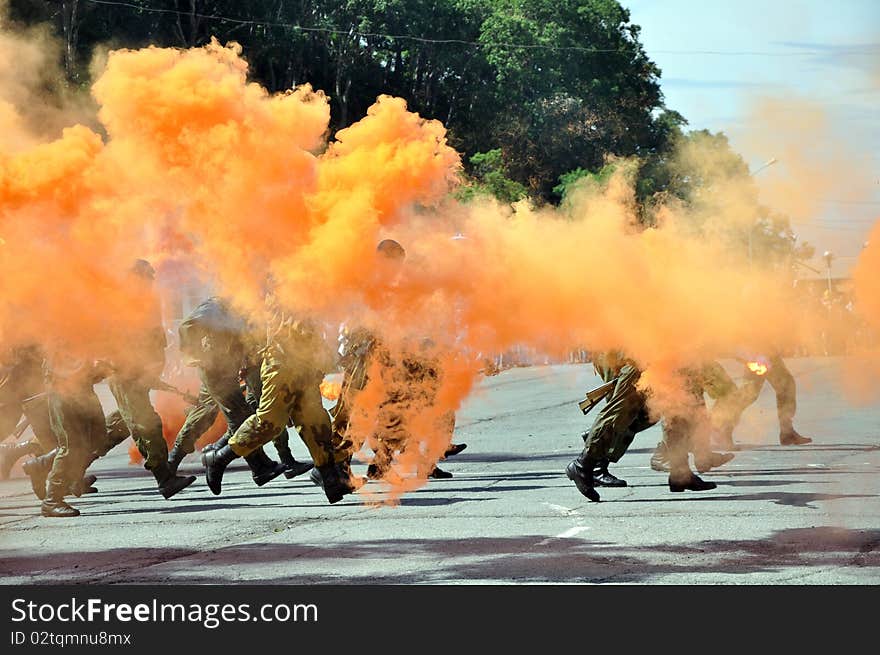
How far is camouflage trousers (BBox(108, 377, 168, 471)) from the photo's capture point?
33.5ft

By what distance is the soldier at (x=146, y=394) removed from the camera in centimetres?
1011

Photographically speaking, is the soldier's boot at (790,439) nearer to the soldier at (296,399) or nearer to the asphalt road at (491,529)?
the asphalt road at (491,529)

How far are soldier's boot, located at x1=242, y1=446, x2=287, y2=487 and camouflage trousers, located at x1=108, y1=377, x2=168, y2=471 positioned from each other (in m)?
0.66

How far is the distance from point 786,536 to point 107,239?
4.66 m

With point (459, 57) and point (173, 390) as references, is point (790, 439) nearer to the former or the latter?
point (173, 390)

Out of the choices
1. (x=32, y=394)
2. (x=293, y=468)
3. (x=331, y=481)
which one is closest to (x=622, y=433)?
(x=331, y=481)

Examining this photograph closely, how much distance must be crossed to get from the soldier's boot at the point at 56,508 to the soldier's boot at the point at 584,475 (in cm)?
343

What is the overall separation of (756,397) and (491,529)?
491 centimetres

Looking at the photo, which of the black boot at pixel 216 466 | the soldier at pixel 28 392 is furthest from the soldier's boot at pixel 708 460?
the soldier at pixel 28 392

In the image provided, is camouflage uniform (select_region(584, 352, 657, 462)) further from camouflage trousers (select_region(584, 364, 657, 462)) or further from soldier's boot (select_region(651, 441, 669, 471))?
soldier's boot (select_region(651, 441, 669, 471))
